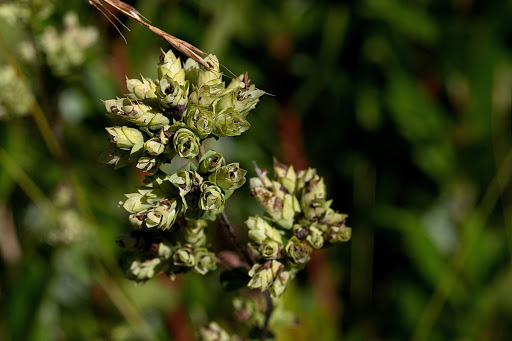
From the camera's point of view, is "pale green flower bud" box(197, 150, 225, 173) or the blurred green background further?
the blurred green background

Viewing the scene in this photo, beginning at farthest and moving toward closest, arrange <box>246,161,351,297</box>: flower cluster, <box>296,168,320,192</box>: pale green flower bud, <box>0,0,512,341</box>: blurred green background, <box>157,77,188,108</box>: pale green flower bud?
<box>0,0,512,341</box>: blurred green background, <box>296,168,320,192</box>: pale green flower bud, <box>246,161,351,297</box>: flower cluster, <box>157,77,188,108</box>: pale green flower bud

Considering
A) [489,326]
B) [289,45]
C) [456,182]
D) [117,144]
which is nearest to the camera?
[117,144]

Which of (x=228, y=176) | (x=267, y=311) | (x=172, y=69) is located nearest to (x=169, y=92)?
(x=172, y=69)

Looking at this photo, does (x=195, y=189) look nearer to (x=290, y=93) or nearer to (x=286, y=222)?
(x=286, y=222)

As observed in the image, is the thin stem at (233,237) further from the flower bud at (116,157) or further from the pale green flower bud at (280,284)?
the flower bud at (116,157)

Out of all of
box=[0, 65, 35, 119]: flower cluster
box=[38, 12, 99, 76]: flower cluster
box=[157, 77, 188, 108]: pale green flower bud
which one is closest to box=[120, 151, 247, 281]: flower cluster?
box=[157, 77, 188, 108]: pale green flower bud

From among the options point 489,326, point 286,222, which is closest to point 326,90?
point 489,326

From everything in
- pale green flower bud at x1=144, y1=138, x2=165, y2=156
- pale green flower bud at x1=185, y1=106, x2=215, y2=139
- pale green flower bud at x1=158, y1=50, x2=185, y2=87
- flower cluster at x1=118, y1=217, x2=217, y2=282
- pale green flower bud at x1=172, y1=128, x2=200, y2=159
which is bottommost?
flower cluster at x1=118, y1=217, x2=217, y2=282

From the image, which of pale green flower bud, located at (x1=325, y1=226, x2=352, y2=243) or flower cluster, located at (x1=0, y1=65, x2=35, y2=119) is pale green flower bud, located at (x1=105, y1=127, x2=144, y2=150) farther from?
flower cluster, located at (x1=0, y1=65, x2=35, y2=119)
